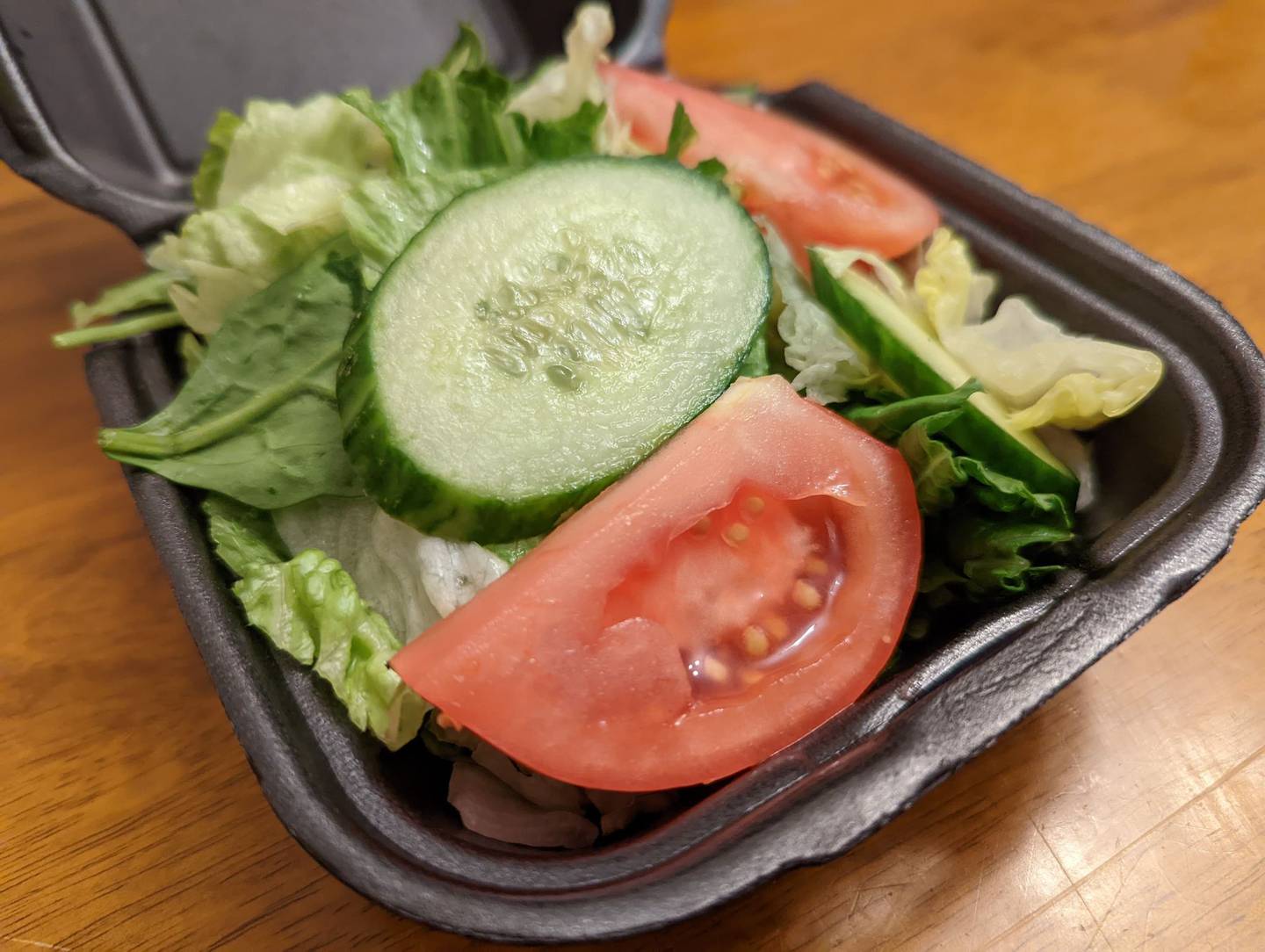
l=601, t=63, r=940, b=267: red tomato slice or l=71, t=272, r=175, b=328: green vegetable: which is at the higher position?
l=71, t=272, r=175, b=328: green vegetable

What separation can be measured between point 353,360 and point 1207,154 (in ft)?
7.84

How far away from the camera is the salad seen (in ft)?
3.22

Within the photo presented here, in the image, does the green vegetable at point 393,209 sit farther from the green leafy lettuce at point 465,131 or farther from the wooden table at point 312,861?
the wooden table at point 312,861

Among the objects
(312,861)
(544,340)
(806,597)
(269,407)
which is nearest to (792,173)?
(544,340)

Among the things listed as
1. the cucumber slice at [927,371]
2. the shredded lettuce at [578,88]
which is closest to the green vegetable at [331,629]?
the cucumber slice at [927,371]

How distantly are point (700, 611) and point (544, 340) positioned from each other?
1.41 feet

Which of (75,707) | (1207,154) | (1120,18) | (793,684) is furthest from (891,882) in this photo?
(1120,18)

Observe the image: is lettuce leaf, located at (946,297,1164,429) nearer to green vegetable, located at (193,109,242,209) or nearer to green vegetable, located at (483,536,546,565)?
green vegetable, located at (483,536,546,565)

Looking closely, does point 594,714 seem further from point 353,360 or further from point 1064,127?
point 1064,127

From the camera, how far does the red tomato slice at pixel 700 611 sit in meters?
0.94

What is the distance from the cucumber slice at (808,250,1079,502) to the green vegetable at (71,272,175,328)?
1157 millimetres

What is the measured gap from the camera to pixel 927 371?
3.97 ft

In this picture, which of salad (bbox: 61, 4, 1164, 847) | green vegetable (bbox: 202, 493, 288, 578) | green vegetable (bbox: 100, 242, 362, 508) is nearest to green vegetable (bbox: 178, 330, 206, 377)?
salad (bbox: 61, 4, 1164, 847)

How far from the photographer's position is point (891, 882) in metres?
1.14
